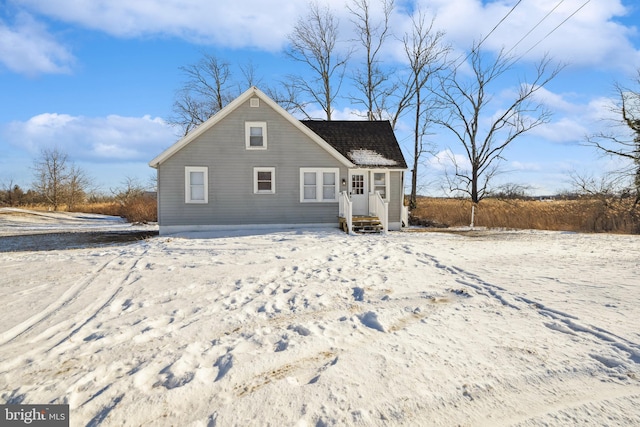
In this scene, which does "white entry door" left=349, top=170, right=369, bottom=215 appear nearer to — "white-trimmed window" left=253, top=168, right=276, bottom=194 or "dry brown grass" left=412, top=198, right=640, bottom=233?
"white-trimmed window" left=253, top=168, right=276, bottom=194

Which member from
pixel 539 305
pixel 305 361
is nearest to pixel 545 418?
pixel 305 361

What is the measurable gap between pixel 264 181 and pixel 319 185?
2436 mm

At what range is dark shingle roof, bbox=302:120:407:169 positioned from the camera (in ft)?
56.9

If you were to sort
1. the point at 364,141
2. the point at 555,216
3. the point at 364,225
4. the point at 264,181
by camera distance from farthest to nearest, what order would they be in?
the point at 364,141
the point at 555,216
the point at 264,181
the point at 364,225

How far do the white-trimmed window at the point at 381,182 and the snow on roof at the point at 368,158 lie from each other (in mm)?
481

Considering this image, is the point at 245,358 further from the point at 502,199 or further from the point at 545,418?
the point at 502,199

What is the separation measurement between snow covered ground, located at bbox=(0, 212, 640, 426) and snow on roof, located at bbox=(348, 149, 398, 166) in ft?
32.2

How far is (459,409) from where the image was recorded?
2.79m

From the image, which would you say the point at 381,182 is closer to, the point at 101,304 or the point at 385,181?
the point at 385,181

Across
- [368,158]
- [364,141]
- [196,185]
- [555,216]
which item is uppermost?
[364,141]

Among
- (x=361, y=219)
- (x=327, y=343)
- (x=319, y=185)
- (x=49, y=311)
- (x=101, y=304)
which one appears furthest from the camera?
(x=319, y=185)

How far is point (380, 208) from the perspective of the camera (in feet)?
50.8

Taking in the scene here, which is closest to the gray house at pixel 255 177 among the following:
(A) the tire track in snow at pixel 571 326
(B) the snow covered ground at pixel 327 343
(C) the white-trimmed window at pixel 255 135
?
(C) the white-trimmed window at pixel 255 135

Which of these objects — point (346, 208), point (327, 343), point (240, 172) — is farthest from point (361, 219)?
point (327, 343)
